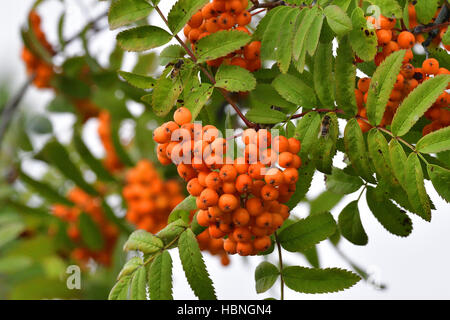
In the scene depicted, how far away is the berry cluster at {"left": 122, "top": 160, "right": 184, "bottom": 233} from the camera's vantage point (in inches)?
82.3

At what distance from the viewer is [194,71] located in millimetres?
1069

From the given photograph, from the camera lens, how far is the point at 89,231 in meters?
2.31

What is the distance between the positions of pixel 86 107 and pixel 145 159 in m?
0.61

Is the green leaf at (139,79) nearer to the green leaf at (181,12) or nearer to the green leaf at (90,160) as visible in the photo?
the green leaf at (181,12)

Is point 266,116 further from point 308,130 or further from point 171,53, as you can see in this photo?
point 171,53

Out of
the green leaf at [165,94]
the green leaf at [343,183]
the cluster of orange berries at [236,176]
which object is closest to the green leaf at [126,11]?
the green leaf at [165,94]

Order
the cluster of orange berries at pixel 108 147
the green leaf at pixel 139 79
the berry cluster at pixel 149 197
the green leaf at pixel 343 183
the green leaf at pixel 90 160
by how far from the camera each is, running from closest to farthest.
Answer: the green leaf at pixel 139 79, the green leaf at pixel 343 183, the berry cluster at pixel 149 197, the green leaf at pixel 90 160, the cluster of orange berries at pixel 108 147

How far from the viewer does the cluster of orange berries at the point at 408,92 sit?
1.01 metres

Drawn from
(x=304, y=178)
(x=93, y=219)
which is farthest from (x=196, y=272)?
(x=93, y=219)

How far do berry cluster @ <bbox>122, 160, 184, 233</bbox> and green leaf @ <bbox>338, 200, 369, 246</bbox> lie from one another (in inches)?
37.7

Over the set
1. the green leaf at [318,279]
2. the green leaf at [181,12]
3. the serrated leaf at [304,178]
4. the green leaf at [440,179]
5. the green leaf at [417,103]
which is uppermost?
the green leaf at [181,12]

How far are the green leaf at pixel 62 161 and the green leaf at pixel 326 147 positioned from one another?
1.47 m

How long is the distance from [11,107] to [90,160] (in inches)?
22.6

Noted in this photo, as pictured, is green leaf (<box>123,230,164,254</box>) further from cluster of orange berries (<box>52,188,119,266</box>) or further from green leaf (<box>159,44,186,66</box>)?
cluster of orange berries (<box>52,188,119,266</box>)
